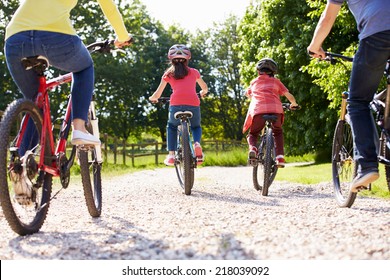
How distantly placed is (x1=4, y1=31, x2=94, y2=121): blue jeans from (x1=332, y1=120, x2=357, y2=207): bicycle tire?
8.98ft

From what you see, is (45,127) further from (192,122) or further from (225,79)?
(225,79)

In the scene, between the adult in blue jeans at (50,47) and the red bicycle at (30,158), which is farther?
the adult in blue jeans at (50,47)

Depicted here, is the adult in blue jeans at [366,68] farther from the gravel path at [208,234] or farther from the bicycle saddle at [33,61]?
the bicycle saddle at [33,61]

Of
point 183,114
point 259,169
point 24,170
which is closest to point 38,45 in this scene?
point 24,170

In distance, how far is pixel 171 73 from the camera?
8164mm

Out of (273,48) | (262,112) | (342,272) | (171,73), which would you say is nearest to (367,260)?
(342,272)

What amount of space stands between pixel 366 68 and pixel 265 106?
3.73m

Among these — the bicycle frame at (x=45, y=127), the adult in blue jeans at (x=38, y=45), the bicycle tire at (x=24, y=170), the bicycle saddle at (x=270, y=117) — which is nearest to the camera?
the bicycle tire at (x=24, y=170)

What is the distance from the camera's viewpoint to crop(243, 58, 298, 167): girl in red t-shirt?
7836 millimetres

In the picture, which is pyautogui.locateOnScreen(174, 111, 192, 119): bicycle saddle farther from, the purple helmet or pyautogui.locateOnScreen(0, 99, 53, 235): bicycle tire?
pyautogui.locateOnScreen(0, 99, 53, 235): bicycle tire

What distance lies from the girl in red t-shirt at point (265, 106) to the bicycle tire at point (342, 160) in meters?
1.74

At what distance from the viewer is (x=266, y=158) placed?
7430mm

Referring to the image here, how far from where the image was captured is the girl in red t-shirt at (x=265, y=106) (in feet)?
25.7

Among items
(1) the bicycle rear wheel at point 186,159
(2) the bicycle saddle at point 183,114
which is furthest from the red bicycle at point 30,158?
(2) the bicycle saddle at point 183,114
